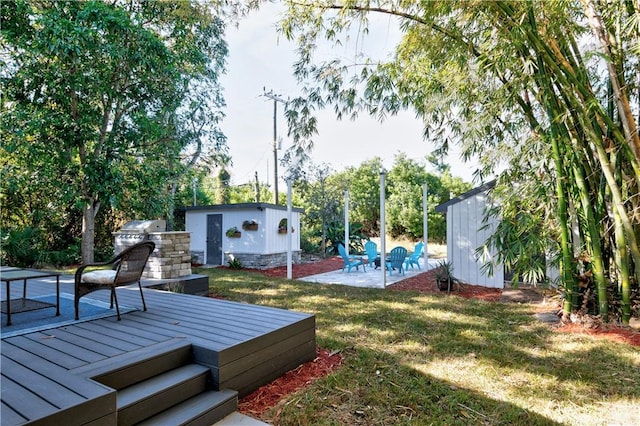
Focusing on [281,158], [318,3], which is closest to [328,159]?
[281,158]

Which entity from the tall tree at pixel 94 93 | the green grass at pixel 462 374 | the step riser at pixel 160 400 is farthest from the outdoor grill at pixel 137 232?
the step riser at pixel 160 400

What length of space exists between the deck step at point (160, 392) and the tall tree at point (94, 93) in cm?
655

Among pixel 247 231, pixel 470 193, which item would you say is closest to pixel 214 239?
pixel 247 231

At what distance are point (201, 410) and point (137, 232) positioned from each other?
5139 mm

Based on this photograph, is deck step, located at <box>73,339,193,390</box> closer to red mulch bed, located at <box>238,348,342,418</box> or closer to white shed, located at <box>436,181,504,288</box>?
red mulch bed, located at <box>238,348,342,418</box>

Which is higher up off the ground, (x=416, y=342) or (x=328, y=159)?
(x=328, y=159)

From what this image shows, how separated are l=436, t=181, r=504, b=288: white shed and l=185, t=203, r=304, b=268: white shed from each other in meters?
5.33

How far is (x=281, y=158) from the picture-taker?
607 inches

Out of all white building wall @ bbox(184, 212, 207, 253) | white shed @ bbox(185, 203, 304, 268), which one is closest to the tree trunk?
white building wall @ bbox(184, 212, 207, 253)

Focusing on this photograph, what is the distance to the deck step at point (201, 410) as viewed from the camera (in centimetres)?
204

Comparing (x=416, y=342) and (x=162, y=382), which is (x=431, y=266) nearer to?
(x=416, y=342)

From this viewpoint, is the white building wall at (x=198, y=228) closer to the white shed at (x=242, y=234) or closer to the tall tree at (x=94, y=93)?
the white shed at (x=242, y=234)

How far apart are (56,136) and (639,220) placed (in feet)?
32.1

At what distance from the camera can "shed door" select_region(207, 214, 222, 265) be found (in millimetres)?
11383
